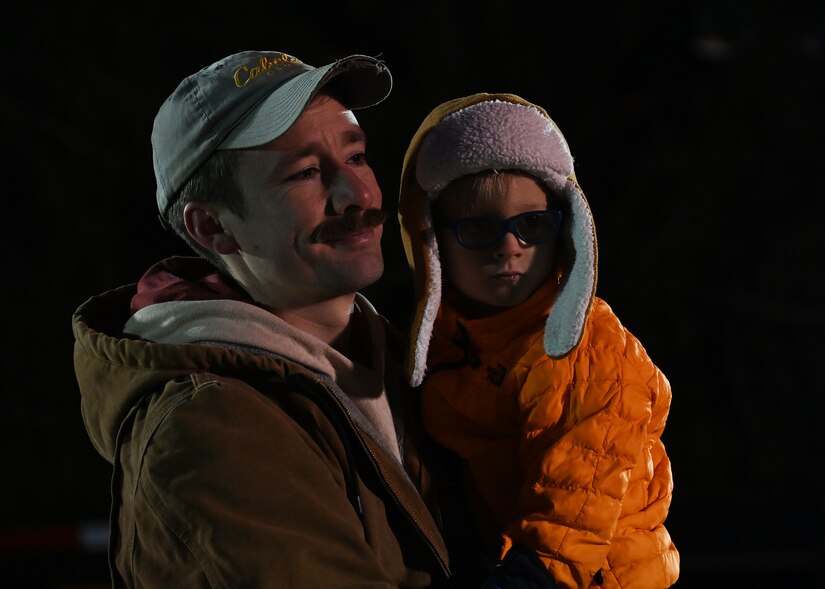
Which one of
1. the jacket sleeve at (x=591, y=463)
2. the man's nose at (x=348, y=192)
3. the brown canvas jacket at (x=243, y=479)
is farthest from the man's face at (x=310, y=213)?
the jacket sleeve at (x=591, y=463)

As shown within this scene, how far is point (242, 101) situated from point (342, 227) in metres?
0.29

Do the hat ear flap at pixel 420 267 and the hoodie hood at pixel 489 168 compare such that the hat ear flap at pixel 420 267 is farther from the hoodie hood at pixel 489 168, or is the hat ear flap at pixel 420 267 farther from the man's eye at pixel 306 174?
the man's eye at pixel 306 174

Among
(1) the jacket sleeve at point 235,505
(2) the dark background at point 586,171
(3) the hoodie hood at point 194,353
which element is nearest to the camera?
(1) the jacket sleeve at point 235,505

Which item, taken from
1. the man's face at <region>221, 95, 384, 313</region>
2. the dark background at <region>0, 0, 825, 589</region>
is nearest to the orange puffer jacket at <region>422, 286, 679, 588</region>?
the man's face at <region>221, 95, 384, 313</region>

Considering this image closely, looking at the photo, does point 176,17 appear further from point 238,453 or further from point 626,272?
point 238,453

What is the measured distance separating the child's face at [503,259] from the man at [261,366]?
17 cm

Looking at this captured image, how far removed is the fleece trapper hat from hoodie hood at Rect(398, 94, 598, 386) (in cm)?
17

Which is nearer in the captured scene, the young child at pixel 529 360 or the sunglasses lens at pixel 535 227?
the young child at pixel 529 360

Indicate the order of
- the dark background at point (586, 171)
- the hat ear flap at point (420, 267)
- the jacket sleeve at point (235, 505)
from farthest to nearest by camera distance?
the dark background at point (586, 171)
the hat ear flap at point (420, 267)
the jacket sleeve at point (235, 505)

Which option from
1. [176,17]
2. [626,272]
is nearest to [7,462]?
[176,17]

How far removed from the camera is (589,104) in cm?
535

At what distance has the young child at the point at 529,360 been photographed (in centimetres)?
173

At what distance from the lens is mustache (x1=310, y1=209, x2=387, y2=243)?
1826mm

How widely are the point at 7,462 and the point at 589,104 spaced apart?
3.55 meters
